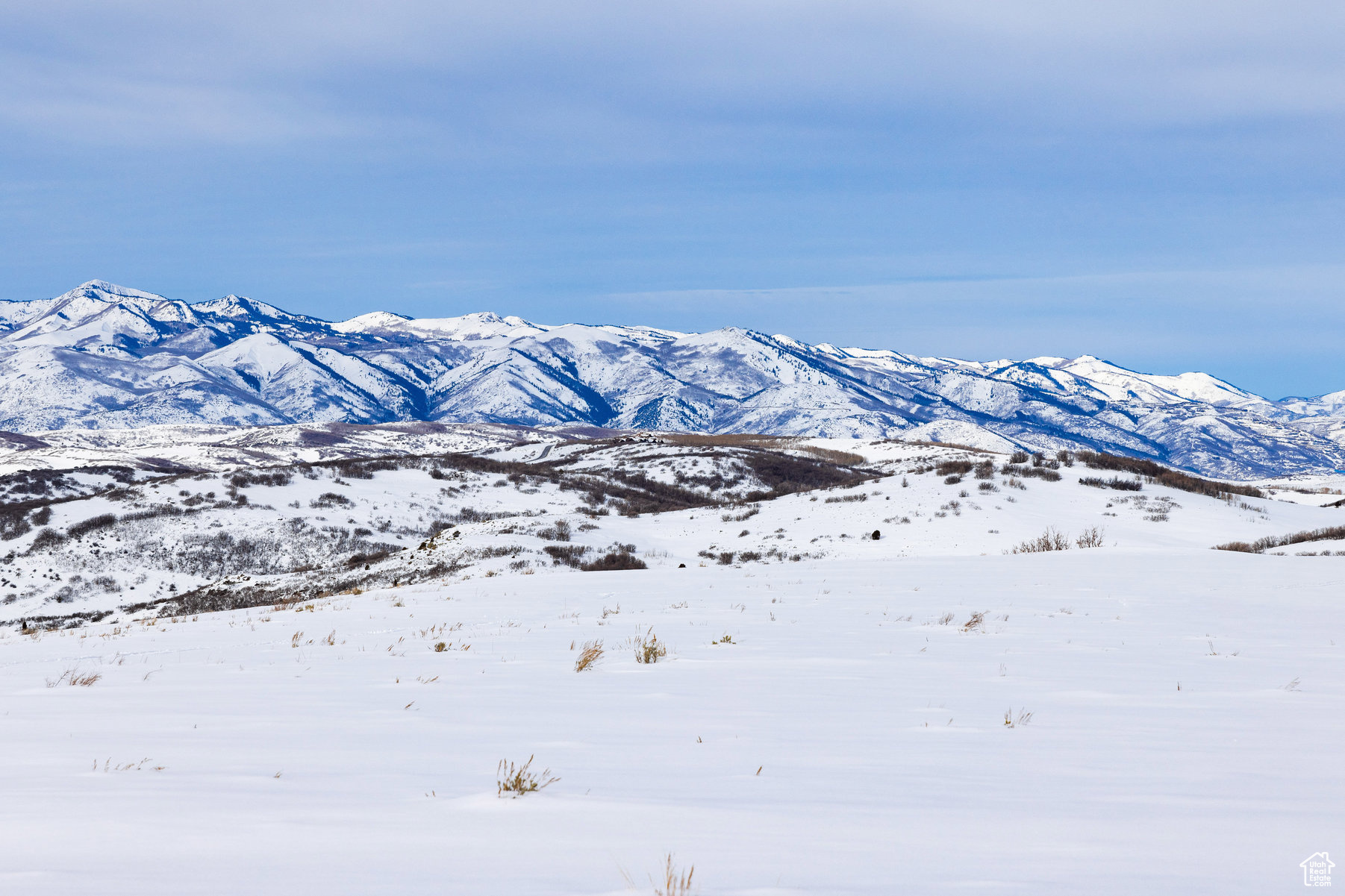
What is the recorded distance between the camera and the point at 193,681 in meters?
8.09

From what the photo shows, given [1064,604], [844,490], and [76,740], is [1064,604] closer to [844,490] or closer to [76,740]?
[76,740]

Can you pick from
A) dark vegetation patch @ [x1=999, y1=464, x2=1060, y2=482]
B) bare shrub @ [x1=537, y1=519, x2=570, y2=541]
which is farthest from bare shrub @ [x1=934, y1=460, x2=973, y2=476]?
bare shrub @ [x1=537, y1=519, x2=570, y2=541]

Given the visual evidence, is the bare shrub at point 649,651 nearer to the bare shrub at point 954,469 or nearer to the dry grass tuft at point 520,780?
Result: the dry grass tuft at point 520,780

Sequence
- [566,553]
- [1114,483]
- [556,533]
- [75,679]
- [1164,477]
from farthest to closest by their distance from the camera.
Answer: [1164,477]
[1114,483]
[556,533]
[566,553]
[75,679]

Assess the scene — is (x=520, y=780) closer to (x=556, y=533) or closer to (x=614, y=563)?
(x=614, y=563)

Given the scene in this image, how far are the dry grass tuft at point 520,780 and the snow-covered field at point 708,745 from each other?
0.11 meters

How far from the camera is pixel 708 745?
18.0ft

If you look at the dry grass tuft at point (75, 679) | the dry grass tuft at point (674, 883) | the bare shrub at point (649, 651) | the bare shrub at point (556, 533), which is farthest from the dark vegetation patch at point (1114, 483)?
the dry grass tuft at point (674, 883)

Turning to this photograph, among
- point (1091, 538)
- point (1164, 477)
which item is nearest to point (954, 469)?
point (1164, 477)

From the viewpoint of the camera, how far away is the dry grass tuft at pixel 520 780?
4.30 metres

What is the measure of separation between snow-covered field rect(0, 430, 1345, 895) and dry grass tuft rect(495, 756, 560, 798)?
0.11 metres

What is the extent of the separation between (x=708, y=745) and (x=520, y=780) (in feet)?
4.95

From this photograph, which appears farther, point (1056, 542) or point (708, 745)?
point (1056, 542)

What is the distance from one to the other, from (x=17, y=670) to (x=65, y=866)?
7.91 meters
